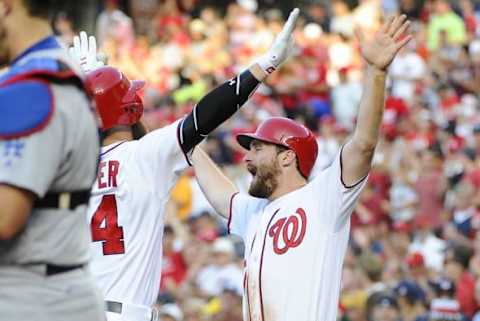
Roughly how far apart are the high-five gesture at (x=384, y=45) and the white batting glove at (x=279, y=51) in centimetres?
61

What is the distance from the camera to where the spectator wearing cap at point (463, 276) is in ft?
36.3

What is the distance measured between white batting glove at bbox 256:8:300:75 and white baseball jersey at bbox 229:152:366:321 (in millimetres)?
530

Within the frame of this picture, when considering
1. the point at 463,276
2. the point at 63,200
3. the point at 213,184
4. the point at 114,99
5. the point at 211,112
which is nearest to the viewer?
the point at 63,200

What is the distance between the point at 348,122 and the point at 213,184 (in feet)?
32.7

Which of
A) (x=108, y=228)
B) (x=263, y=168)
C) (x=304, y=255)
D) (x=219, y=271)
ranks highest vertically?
(x=263, y=168)

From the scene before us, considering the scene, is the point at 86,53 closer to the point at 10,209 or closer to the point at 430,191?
the point at 10,209

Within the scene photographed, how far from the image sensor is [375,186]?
1477 cm

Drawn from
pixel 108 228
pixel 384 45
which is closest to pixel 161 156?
pixel 108 228

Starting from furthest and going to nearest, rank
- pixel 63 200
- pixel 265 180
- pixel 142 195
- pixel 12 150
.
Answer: pixel 265 180
pixel 142 195
pixel 63 200
pixel 12 150

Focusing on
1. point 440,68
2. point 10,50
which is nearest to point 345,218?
point 10,50

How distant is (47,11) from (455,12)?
50.2ft

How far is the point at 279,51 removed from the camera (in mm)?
6227

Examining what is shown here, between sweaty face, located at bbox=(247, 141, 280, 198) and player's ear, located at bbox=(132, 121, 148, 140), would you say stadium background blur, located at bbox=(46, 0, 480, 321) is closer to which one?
sweaty face, located at bbox=(247, 141, 280, 198)

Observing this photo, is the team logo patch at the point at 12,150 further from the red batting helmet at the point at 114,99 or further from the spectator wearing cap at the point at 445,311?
the spectator wearing cap at the point at 445,311
